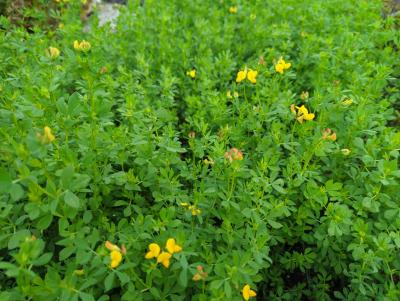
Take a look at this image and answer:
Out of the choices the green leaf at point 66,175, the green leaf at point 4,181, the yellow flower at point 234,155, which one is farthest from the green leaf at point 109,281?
the yellow flower at point 234,155

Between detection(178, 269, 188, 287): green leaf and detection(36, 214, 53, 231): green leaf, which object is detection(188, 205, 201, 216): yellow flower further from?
detection(36, 214, 53, 231): green leaf

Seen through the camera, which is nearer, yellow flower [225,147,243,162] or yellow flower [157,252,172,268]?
yellow flower [157,252,172,268]

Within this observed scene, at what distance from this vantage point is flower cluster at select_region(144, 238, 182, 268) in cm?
157

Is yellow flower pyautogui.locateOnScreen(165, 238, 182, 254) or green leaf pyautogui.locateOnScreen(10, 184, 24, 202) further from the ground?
green leaf pyautogui.locateOnScreen(10, 184, 24, 202)

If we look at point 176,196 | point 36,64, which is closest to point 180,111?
point 36,64

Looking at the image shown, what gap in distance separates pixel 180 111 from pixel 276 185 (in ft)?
4.74

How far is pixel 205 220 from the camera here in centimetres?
206

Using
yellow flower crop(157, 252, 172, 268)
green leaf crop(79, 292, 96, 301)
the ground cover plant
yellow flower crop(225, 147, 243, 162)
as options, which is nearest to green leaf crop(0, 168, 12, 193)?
the ground cover plant

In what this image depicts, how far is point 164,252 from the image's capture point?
159 cm

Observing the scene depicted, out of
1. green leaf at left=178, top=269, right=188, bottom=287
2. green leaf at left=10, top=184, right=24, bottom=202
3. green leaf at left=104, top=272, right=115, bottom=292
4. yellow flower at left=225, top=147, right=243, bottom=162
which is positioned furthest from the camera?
yellow flower at left=225, top=147, right=243, bottom=162

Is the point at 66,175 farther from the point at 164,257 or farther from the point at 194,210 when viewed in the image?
the point at 194,210

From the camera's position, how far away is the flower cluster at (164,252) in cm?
157

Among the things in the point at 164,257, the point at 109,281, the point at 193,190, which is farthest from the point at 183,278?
the point at 193,190

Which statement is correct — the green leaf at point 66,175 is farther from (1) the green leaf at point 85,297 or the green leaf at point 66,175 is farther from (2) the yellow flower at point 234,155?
(2) the yellow flower at point 234,155
